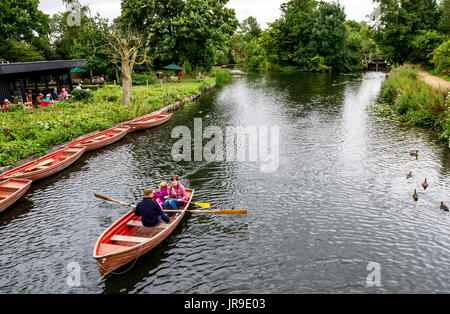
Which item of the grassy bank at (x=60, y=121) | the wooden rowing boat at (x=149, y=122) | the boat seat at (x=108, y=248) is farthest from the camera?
the wooden rowing boat at (x=149, y=122)

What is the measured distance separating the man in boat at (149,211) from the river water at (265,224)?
3.05 ft

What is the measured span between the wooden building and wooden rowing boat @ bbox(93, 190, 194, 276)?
69.4ft

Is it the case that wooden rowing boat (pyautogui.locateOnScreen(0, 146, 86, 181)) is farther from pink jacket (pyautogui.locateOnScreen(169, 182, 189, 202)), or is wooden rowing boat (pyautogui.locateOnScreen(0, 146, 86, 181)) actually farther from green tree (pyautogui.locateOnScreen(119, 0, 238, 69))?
green tree (pyautogui.locateOnScreen(119, 0, 238, 69))

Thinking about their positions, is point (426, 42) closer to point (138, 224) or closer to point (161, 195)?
point (161, 195)

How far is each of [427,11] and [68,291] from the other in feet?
233

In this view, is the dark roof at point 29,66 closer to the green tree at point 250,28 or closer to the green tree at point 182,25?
the green tree at point 182,25

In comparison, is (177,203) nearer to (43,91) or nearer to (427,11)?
(43,91)

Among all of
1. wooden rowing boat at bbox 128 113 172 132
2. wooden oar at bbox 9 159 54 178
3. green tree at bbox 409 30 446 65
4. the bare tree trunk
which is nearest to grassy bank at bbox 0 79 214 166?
the bare tree trunk

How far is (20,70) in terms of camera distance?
2703 centimetres

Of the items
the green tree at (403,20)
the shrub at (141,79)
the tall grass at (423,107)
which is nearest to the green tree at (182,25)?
the shrub at (141,79)

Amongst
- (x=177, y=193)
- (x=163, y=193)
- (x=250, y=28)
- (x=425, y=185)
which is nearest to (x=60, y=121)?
(x=163, y=193)

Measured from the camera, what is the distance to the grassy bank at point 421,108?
24.9 metres

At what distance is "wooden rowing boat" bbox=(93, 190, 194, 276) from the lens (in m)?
9.87

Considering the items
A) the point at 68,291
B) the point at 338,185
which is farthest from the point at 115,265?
the point at 338,185
